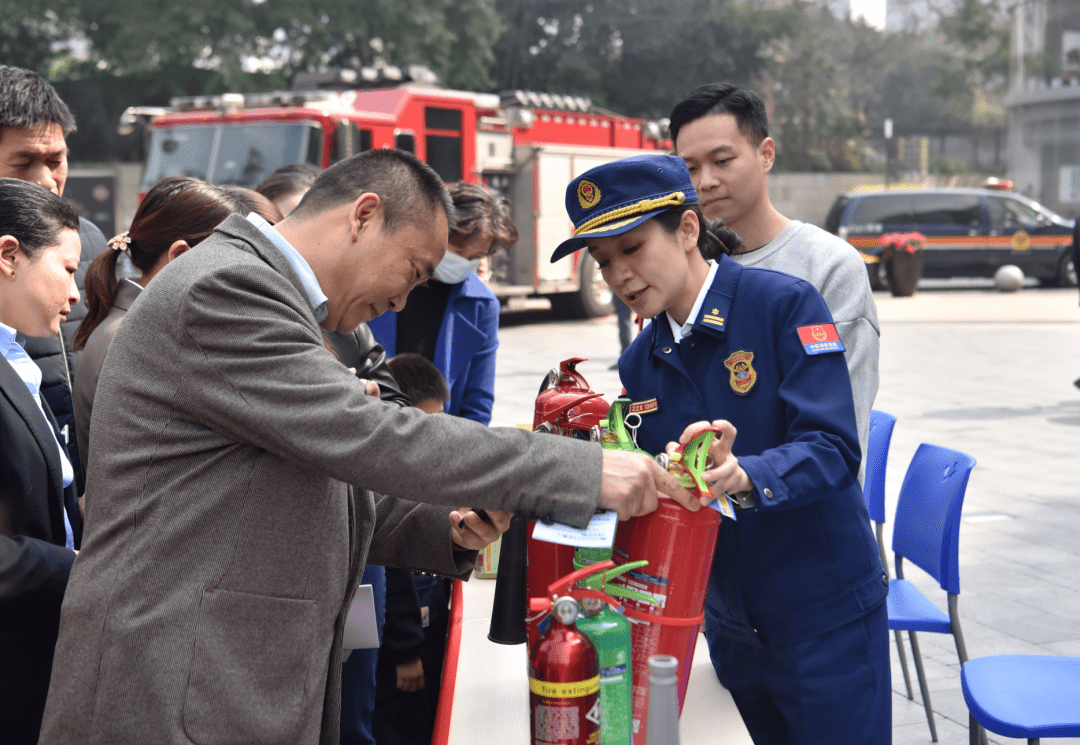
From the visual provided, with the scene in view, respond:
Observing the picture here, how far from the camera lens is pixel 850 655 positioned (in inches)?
83.3

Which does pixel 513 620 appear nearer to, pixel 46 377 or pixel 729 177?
pixel 729 177

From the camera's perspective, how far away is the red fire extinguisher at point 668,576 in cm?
176

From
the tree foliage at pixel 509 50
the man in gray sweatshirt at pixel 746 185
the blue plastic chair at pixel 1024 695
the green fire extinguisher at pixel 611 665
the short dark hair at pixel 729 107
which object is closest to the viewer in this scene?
the green fire extinguisher at pixel 611 665

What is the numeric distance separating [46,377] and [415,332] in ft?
4.70

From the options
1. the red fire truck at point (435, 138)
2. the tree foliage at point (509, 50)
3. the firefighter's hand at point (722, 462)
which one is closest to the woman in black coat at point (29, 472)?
the firefighter's hand at point (722, 462)

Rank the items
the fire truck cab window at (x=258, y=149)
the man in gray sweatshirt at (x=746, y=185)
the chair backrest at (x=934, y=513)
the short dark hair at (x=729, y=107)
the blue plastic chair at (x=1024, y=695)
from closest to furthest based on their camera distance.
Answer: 1. the blue plastic chair at (x=1024, y=695)
2. the man in gray sweatshirt at (x=746, y=185)
3. the short dark hair at (x=729, y=107)
4. the chair backrest at (x=934, y=513)
5. the fire truck cab window at (x=258, y=149)

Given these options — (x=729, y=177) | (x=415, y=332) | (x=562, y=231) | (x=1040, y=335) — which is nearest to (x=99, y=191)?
(x=562, y=231)

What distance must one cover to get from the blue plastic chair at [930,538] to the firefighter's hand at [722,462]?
173 centimetres

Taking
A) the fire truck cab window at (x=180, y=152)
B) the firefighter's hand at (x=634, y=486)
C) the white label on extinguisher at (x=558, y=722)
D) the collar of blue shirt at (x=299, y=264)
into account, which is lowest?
the white label on extinguisher at (x=558, y=722)

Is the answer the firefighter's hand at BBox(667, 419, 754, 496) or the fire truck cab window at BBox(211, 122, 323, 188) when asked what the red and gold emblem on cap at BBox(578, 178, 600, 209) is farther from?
the fire truck cab window at BBox(211, 122, 323, 188)

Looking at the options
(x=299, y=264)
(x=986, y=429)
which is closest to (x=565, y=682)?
(x=299, y=264)

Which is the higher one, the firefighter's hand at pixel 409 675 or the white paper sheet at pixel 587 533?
the white paper sheet at pixel 587 533

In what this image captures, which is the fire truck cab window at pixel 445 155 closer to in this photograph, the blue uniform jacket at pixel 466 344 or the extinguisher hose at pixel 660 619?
the blue uniform jacket at pixel 466 344

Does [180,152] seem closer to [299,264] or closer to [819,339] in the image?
[299,264]
